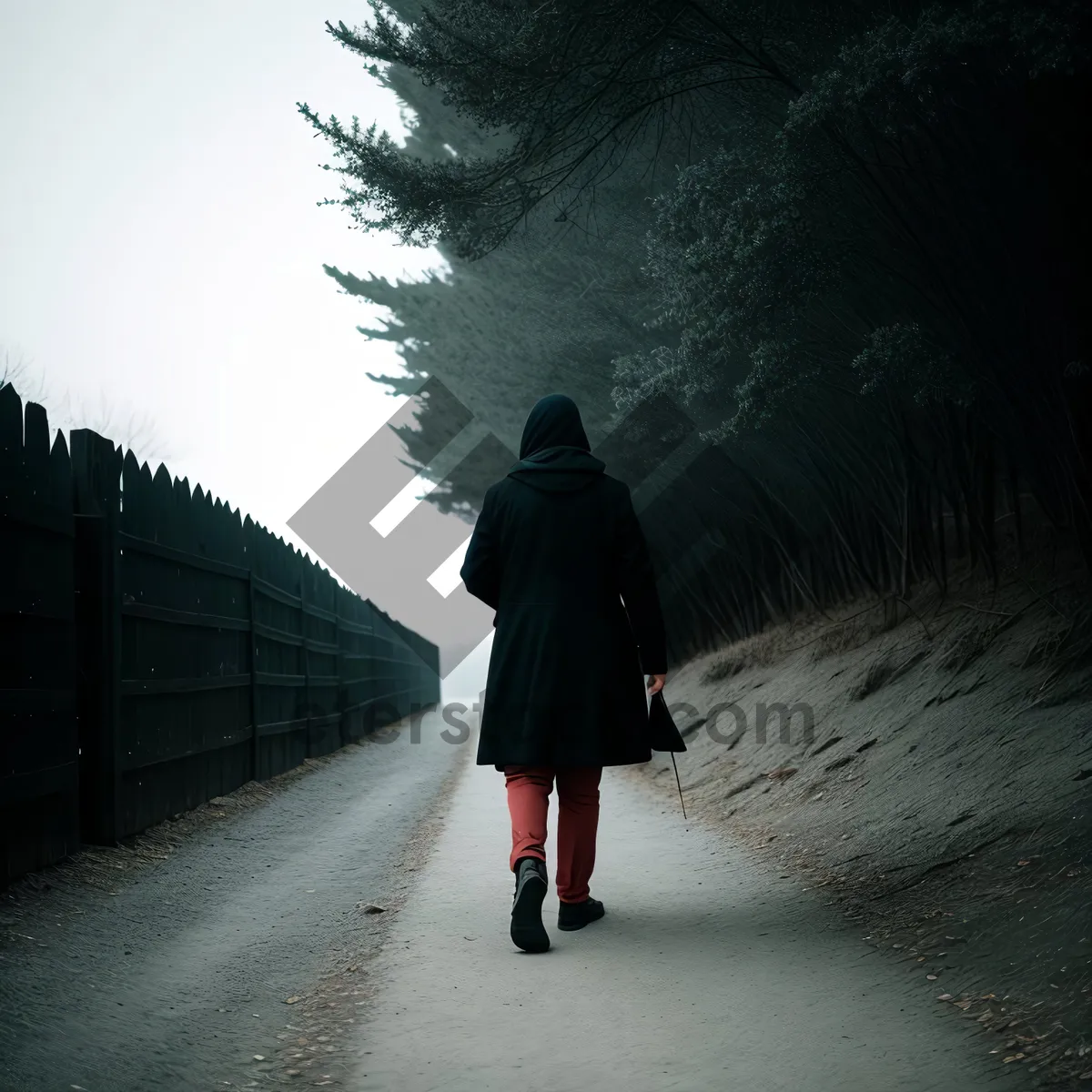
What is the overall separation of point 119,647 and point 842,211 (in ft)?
15.7

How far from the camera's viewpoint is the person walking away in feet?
14.2

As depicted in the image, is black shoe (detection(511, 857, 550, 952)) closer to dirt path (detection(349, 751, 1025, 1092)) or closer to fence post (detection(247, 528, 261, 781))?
dirt path (detection(349, 751, 1025, 1092))

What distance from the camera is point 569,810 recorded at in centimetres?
438

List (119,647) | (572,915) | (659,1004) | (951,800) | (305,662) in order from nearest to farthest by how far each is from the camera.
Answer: (659,1004)
(572,915)
(951,800)
(119,647)
(305,662)

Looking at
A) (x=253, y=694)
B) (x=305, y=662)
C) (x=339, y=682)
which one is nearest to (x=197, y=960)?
(x=253, y=694)

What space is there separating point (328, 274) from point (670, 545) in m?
9.58

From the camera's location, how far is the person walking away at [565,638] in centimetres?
433

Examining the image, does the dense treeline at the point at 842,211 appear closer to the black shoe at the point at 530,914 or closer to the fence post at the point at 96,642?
the fence post at the point at 96,642

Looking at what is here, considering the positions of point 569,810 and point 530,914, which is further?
point 569,810

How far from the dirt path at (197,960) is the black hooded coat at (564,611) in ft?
3.46

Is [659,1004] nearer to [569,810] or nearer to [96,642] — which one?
[569,810]

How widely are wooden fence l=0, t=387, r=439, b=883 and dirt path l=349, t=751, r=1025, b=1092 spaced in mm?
1681

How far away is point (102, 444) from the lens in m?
5.84

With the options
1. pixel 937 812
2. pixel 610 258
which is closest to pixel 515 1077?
pixel 937 812
